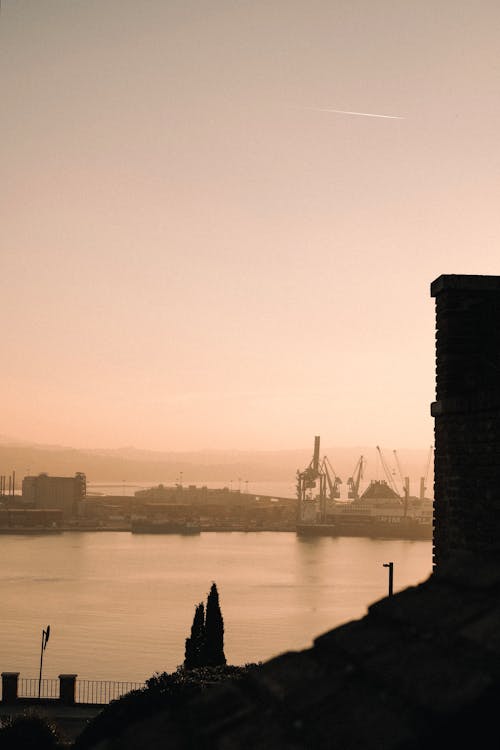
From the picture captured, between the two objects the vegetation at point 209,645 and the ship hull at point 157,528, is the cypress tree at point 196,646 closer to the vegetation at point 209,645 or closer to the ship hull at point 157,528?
the vegetation at point 209,645

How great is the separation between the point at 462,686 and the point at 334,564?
108 metres

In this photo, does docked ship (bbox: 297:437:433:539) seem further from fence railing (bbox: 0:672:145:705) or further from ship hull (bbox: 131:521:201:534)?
fence railing (bbox: 0:672:145:705)

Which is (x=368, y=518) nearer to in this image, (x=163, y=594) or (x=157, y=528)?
(x=157, y=528)

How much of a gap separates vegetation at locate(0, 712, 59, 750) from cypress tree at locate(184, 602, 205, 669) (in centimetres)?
737

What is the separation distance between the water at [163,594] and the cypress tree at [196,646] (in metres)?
16.4

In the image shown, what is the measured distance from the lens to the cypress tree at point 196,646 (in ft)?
76.1

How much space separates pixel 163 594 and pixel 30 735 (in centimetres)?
6292

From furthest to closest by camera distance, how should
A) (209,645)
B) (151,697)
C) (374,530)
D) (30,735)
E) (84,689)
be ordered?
(374,530), (84,689), (209,645), (151,697), (30,735)

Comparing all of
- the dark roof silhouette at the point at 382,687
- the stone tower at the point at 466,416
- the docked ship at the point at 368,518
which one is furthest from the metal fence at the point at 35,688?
the docked ship at the point at 368,518

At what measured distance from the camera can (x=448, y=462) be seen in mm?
6203

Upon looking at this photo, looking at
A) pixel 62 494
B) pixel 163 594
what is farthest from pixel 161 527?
pixel 163 594

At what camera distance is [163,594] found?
7656 centimetres

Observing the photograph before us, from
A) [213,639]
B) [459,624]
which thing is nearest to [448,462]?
[459,624]

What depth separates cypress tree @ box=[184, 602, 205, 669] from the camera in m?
23.2
